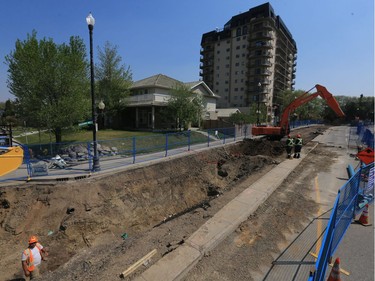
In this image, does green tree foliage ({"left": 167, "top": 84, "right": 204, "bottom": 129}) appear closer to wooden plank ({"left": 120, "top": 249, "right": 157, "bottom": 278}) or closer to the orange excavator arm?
the orange excavator arm

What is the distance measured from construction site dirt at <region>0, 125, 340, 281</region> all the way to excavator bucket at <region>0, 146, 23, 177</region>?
29.7 inches

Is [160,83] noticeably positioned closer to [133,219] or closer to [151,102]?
[151,102]

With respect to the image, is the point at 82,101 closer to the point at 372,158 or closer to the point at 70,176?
the point at 70,176

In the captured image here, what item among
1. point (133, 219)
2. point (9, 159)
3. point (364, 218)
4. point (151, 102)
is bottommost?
point (133, 219)

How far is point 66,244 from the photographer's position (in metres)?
7.40

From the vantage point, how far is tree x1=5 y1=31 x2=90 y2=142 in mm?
13297

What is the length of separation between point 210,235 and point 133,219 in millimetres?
5008

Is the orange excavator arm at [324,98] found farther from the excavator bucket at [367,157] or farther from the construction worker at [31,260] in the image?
the construction worker at [31,260]

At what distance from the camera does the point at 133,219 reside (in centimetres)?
934

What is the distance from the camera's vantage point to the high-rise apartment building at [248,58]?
6438 cm

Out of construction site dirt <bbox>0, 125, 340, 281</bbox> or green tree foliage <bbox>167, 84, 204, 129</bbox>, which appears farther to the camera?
green tree foliage <bbox>167, 84, 204, 129</bbox>

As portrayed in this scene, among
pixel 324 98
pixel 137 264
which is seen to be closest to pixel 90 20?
pixel 137 264

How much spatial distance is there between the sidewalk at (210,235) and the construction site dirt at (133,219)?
0.20m

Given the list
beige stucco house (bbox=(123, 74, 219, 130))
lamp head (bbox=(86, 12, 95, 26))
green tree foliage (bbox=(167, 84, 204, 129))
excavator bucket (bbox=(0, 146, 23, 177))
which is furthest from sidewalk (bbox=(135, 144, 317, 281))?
beige stucco house (bbox=(123, 74, 219, 130))
